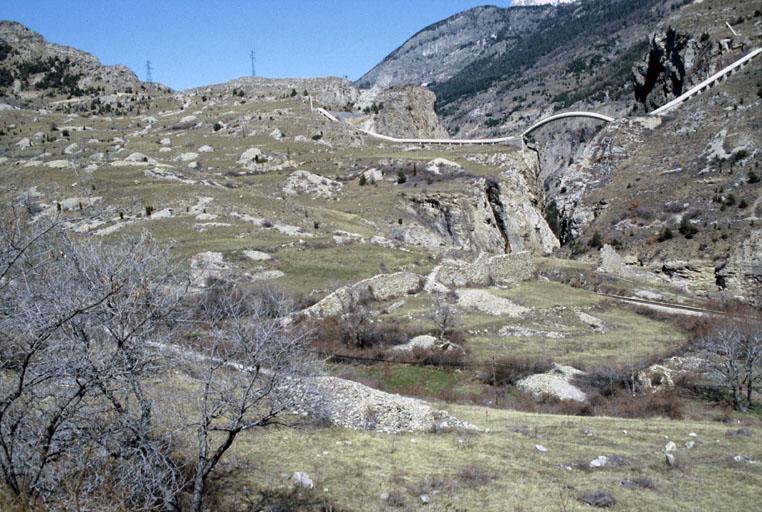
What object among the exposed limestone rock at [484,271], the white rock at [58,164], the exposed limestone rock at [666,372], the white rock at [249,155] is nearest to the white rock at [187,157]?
the white rock at [249,155]

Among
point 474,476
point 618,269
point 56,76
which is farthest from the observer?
point 56,76

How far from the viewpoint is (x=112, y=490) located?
17.4 feet

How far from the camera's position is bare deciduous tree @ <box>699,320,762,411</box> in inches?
655

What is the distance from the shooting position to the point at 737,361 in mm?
20672

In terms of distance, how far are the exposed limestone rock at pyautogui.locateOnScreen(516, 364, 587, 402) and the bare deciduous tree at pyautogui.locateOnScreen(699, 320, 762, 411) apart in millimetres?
4547

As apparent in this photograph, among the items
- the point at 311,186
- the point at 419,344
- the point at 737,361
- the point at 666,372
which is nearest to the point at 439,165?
the point at 311,186

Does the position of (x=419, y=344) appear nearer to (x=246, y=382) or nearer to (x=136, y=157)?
(x=246, y=382)

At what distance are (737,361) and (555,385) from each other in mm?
7896

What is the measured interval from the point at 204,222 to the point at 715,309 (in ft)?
112

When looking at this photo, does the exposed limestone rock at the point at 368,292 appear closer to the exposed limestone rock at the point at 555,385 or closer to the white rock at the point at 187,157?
the exposed limestone rock at the point at 555,385

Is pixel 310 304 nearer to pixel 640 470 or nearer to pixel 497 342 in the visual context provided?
pixel 497 342

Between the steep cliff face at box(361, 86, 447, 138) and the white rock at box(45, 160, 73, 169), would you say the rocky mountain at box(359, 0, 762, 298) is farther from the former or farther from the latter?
the white rock at box(45, 160, 73, 169)

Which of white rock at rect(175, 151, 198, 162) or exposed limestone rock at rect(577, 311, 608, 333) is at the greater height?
white rock at rect(175, 151, 198, 162)

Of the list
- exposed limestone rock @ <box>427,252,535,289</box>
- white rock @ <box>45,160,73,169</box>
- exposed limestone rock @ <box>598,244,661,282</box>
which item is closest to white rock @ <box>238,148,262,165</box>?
white rock @ <box>45,160,73,169</box>
